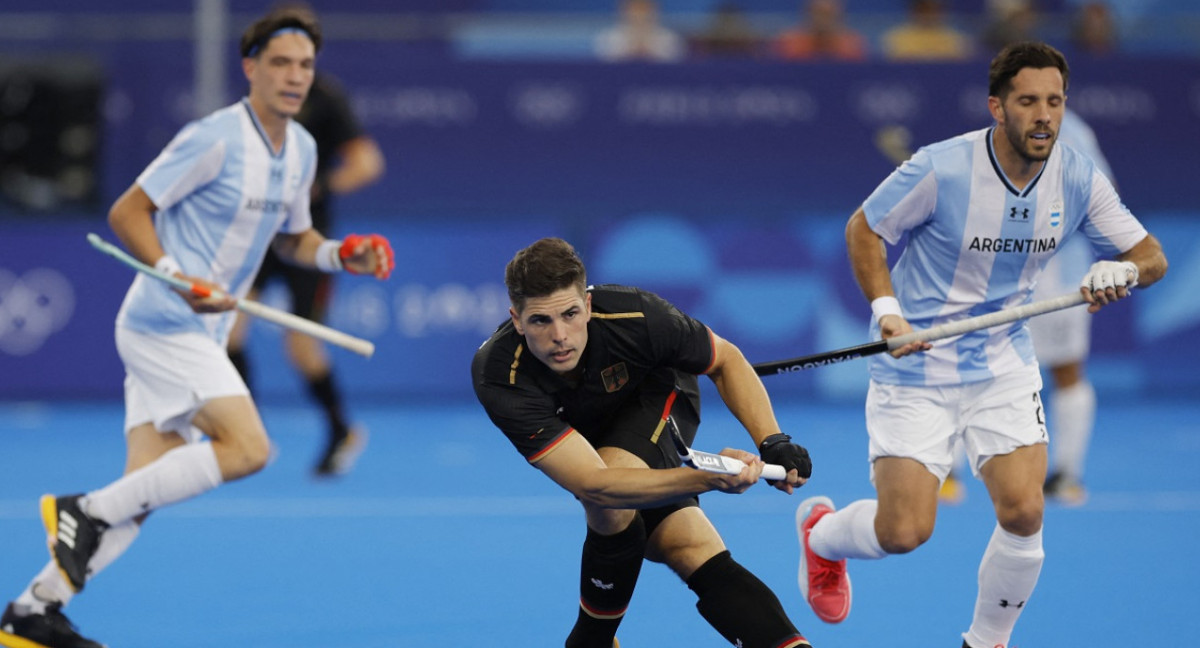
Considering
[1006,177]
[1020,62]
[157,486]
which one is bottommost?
[157,486]

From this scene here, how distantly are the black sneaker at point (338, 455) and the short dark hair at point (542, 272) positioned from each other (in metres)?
4.38

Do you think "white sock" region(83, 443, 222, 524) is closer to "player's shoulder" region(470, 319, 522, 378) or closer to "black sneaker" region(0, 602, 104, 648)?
"black sneaker" region(0, 602, 104, 648)

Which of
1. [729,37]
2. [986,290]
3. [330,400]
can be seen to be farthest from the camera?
[729,37]

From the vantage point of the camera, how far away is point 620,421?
14.4 ft

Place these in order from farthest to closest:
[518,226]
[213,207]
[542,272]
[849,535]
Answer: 1. [518,226]
2. [213,207]
3. [849,535]
4. [542,272]

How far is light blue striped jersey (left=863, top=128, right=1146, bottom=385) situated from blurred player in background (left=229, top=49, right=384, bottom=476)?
3.99 m

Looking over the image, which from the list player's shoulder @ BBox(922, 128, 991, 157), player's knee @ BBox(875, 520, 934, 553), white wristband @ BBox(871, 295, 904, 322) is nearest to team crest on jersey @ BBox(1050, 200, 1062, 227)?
player's shoulder @ BBox(922, 128, 991, 157)

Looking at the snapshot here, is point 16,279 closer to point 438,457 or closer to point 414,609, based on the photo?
point 438,457

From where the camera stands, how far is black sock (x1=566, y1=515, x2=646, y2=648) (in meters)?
4.25

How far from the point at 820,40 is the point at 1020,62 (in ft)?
23.0

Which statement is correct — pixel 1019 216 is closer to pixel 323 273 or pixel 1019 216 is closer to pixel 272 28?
pixel 272 28

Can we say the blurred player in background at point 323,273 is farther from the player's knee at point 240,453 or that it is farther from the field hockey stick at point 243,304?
the player's knee at point 240,453

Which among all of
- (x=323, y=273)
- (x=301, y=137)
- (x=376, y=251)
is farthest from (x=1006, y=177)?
(x=323, y=273)

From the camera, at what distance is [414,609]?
18.2 feet
